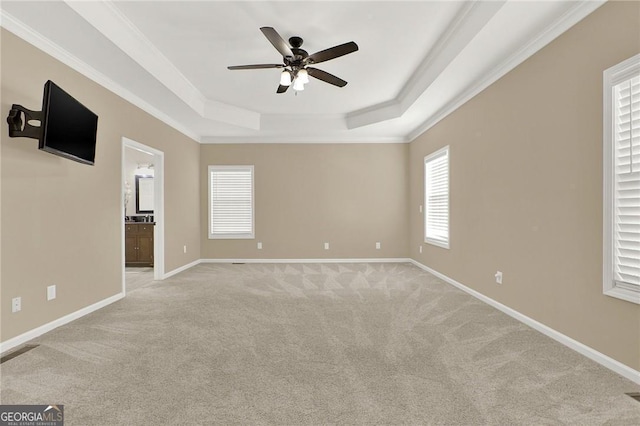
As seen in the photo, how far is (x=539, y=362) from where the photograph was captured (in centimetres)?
248

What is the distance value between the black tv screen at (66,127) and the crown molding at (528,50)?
430 centimetres

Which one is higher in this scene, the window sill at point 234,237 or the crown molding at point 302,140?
the crown molding at point 302,140

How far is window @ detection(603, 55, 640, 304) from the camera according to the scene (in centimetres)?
223

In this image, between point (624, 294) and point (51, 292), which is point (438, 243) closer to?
point (624, 294)

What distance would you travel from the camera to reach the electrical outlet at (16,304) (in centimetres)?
281

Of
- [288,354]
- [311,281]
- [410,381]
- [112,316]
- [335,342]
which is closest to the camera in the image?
[410,381]

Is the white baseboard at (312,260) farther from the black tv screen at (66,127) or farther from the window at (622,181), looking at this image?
the window at (622,181)

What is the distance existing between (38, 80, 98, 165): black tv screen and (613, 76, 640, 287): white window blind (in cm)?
439

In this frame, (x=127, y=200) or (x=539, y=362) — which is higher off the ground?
(x=127, y=200)

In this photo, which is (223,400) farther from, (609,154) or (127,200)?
(127,200)

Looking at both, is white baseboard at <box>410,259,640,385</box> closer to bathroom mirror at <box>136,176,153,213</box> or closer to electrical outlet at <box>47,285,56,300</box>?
electrical outlet at <box>47,285,56,300</box>

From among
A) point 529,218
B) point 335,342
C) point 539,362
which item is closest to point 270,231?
point 335,342

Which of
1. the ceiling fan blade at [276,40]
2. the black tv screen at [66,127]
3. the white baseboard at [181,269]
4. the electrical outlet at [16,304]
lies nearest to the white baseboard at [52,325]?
the electrical outlet at [16,304]

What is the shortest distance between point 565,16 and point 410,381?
10.4ft
